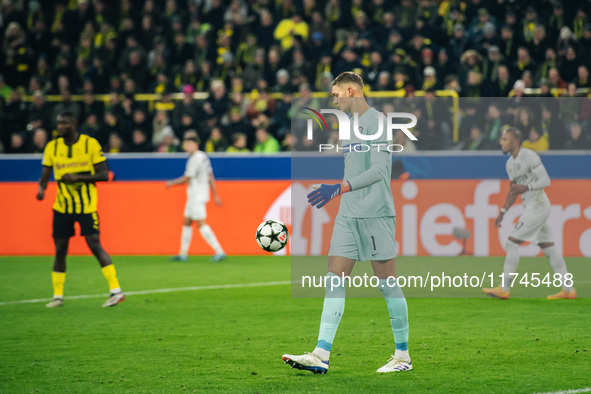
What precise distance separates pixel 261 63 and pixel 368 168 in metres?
12.9

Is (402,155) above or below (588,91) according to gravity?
below

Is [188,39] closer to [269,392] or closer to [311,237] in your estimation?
[311,237]

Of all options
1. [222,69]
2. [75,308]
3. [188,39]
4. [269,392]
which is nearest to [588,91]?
[222,69]

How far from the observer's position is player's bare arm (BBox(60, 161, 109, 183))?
32.9 feet

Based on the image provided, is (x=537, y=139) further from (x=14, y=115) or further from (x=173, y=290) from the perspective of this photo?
(x=14, y=115)

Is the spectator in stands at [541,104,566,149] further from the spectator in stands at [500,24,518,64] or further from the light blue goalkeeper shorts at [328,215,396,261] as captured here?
the light blue goalkeeper shorts at [328,215,396,261]

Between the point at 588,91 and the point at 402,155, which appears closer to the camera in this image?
the point at 402,155

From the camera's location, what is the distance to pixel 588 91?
16609 millimetres

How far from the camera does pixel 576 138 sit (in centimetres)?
1512

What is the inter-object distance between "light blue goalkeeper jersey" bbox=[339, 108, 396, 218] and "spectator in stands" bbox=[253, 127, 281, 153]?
34.5ft

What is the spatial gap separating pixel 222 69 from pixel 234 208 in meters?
4.49

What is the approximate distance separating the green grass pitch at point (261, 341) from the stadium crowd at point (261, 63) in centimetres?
534

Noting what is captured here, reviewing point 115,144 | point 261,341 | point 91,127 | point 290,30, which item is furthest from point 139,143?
point 261,341

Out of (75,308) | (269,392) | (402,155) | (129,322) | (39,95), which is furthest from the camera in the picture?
(39,95)
